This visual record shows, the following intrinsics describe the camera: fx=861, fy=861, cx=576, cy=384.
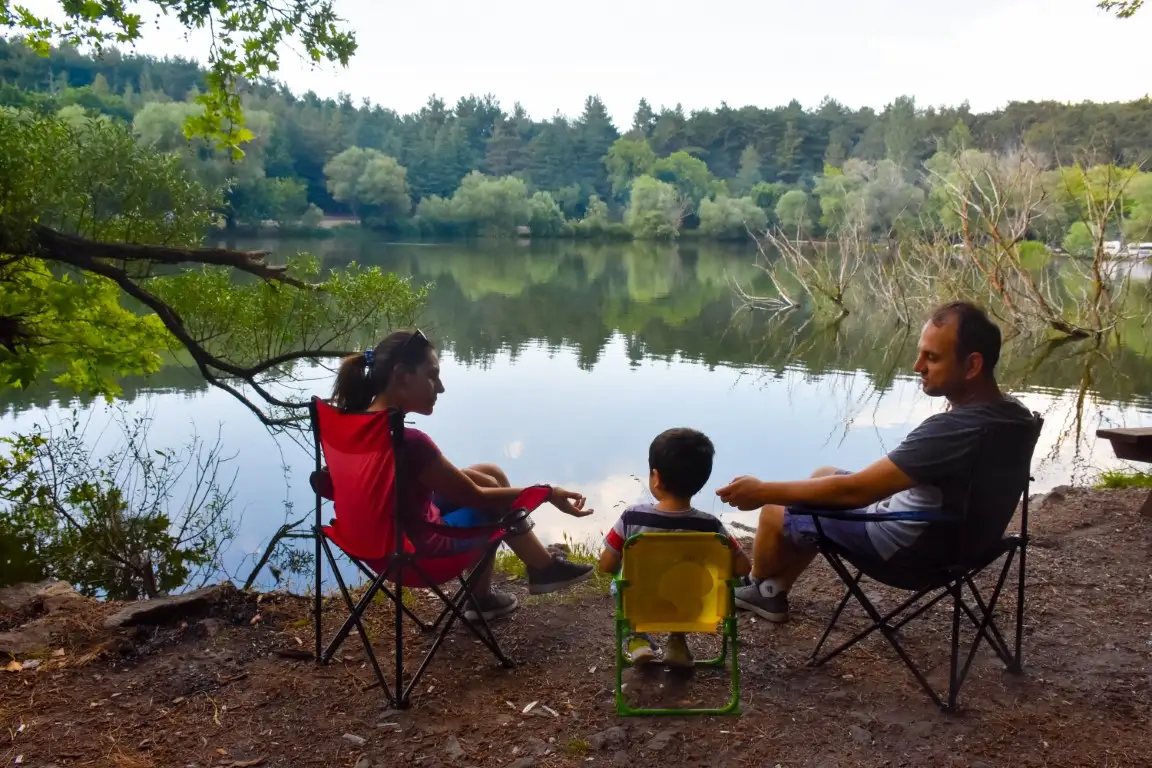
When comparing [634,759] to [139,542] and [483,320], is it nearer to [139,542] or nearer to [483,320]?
[139,542]

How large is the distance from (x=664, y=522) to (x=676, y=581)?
0.50 feet

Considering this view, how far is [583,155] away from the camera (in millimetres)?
62125

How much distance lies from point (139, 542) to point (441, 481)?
128 inches

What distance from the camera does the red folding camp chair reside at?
2.13 metres

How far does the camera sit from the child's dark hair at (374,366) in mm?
2381

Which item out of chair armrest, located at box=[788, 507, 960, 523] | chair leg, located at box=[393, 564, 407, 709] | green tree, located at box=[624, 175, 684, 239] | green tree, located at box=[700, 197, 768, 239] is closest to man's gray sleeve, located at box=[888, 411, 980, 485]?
chair armrest, located at box=[788, 507, 960, 523]

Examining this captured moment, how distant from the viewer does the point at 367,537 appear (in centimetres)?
228

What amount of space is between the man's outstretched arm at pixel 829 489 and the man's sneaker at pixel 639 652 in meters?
0.49

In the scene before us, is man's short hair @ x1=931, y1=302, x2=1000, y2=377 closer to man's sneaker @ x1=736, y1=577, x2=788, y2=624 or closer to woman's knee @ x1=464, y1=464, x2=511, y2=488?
man's sneaker @ x1=736, y1=577, x2=788, y2=624

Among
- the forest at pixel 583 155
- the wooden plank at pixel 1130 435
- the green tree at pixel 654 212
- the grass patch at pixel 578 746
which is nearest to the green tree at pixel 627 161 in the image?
the forest at pixel 583 155

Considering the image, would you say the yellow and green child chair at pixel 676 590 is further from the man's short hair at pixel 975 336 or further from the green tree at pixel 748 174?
the green tree at pixel 748 174

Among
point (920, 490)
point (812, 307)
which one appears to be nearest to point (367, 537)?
point (920, 490)

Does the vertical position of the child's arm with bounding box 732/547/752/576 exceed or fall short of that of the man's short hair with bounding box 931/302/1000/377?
it falls short

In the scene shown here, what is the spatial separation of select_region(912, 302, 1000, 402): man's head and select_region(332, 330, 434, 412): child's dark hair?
134 cm
